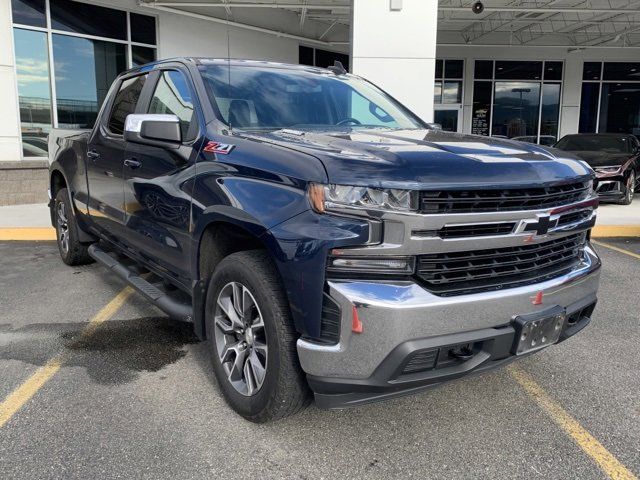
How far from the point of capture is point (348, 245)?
7.82 ft

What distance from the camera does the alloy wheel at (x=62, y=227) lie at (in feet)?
20.2

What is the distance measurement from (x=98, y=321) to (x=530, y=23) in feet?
57.6

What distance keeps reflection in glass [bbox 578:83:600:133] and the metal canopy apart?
5.66 feet

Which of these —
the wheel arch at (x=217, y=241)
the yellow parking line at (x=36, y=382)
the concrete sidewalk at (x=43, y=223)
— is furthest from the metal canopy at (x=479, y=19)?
the wheel arch at (x=217, y=241)

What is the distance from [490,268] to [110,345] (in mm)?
2869

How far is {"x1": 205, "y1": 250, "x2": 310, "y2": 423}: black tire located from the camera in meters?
2.60

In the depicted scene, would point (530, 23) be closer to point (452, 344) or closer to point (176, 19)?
point (176, 19)

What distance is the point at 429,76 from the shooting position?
1020cm

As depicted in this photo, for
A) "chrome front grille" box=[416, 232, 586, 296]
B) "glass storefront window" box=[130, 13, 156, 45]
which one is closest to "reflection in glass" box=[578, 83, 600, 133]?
"glass storefront window" box=[130, 13, 156, 45]

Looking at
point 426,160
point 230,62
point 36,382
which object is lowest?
point 36,382

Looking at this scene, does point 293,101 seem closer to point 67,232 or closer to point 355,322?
point 355,322

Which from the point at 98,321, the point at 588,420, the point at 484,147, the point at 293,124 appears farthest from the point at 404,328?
the point at 98,321

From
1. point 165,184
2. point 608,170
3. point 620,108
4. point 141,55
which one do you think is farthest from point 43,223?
point 620,108

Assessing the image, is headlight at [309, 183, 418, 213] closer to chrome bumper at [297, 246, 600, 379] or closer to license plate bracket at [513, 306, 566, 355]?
chrome bumper at [297, 246, 600, 379]
